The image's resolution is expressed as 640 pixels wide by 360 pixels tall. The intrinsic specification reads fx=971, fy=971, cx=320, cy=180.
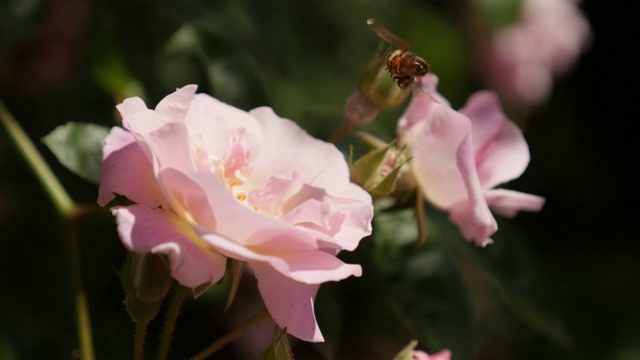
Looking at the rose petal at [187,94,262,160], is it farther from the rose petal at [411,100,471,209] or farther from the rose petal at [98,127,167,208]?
the rose petal at [411,100,471,209]

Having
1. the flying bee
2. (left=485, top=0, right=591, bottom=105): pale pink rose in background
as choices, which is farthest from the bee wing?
(left=485, top=0, right=591, bottom=105): pale pink rose in background

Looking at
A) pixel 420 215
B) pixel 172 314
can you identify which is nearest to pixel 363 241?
pixel 420 215

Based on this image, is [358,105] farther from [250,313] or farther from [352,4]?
[352,4]

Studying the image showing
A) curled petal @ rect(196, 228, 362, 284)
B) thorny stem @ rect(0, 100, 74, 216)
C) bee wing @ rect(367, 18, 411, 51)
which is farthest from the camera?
thorny stem @ rect(0, 100, 74, 216)

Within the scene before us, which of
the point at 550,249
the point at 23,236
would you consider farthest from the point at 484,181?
the point at 550,249

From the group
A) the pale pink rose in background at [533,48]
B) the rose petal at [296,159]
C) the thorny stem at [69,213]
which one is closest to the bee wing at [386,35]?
the rose petal at [296,159]

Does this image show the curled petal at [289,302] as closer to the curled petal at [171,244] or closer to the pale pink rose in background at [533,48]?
the curled petal at [171,244]
